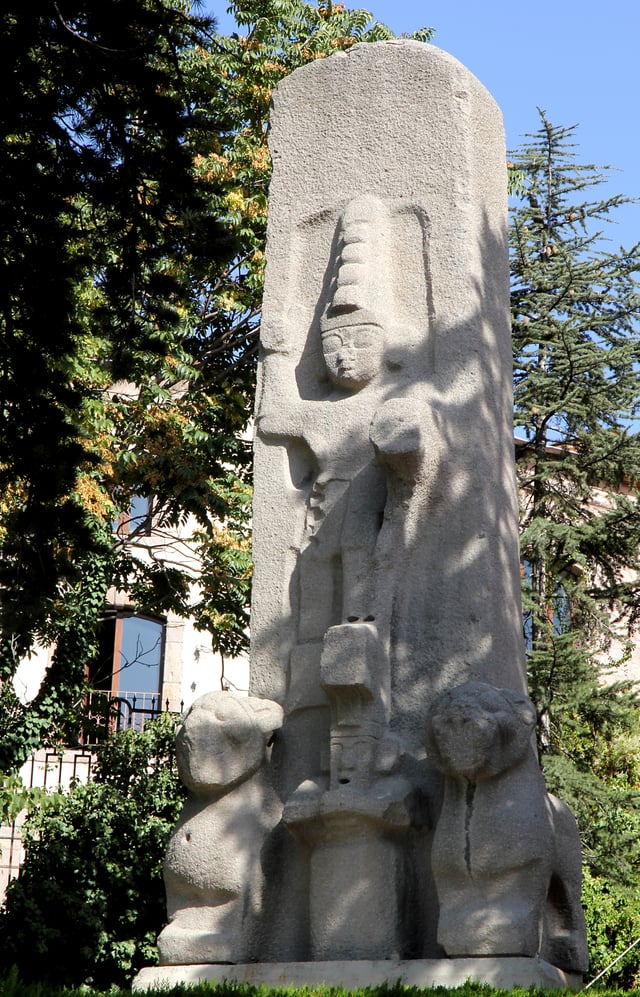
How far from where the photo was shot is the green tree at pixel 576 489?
43.6 ft

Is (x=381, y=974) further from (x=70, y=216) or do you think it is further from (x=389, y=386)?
(x=70, y=216)

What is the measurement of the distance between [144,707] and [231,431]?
27.1 ft

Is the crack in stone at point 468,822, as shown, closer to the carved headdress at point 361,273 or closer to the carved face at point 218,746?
the carved face at point 218,746

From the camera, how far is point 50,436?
745 cm

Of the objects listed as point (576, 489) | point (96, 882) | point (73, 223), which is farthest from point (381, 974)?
point (576, 489)

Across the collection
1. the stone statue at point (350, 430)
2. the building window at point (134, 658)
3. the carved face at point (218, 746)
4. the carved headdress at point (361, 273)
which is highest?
the building window at point (134, 658)

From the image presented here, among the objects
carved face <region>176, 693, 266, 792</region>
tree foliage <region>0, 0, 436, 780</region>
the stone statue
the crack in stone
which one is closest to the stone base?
the crack in stone

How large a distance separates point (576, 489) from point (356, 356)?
939 centimetres

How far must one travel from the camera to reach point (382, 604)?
581 centimetres

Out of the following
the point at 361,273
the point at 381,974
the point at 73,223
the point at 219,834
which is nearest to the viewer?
the point at 381,974

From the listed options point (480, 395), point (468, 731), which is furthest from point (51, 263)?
point (468, 731)

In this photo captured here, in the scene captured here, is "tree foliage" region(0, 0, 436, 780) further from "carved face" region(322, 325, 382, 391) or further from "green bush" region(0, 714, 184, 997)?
"green bush" region(0, 714, 184, 997)

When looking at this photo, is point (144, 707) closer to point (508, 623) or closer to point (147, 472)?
point (147, 472)

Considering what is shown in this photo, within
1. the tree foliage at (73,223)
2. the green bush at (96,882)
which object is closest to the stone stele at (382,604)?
the tree foliage at (73,223)
